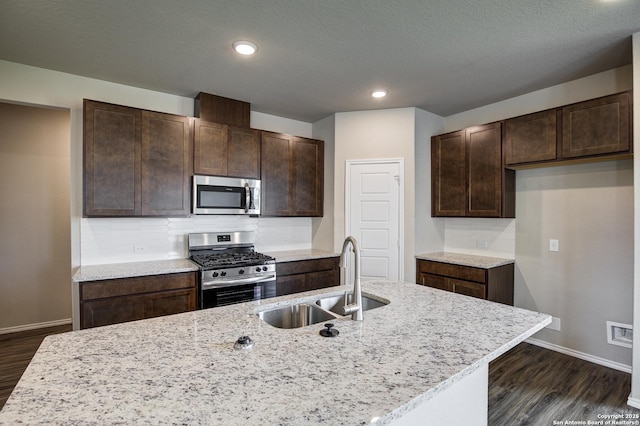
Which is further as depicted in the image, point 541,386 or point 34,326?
point 34,326

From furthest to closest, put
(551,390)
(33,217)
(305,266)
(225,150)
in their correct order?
(33,217), (305,266), (225,150), (551,390)

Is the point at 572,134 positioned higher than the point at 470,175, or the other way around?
the point at 572,134

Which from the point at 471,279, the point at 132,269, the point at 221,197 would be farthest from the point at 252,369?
the point at 471,279

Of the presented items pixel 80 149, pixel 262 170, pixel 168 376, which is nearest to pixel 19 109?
pixel 80 149

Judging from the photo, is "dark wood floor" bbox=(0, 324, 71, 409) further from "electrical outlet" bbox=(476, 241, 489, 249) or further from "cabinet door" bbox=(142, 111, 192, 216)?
"electrical outlet" bbox=(476, 241, 489, 249)

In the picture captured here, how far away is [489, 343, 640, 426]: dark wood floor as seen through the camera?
2262mm

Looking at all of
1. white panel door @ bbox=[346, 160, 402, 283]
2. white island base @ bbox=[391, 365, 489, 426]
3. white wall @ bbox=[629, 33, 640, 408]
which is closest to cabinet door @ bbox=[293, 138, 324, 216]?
white panel door @ bbox=[346, 160, 402, 283]

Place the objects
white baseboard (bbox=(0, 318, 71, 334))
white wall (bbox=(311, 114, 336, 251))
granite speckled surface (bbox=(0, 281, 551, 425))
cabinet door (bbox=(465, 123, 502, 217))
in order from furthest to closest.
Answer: white wall (bbox=(311, 114, 336, 251)) < white baseboard (bbox=(0, 318, 71, 334)) < cabinet door (bbox=(465, 123, 502, 217)) < granite speckled surface (bbox=(0, 281, 551, 425))

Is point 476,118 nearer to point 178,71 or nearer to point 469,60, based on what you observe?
point 469,60

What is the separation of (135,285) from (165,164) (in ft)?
3.87

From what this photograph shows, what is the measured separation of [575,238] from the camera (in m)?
3.16

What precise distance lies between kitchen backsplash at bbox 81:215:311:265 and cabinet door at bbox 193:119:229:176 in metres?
0.62

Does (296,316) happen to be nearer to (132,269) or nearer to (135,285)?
(135,285)

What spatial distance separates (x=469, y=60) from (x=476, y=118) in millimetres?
1430
